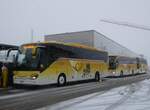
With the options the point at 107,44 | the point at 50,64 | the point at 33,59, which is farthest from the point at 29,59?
the point at 107,44

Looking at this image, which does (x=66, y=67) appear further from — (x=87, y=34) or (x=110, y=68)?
(x=87, y=34)

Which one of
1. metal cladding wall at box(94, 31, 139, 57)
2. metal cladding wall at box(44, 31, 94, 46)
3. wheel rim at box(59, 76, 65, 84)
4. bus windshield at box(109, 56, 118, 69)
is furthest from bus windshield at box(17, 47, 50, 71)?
metal cladding wall at box(94, 31, 139, 57)

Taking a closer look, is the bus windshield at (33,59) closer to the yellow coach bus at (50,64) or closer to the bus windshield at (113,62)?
the yellow coach bus at (50,64)

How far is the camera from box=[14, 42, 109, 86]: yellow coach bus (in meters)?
20.1

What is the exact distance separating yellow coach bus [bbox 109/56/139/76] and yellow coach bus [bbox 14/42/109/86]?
11959 millimetres

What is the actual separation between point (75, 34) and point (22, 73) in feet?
75.6

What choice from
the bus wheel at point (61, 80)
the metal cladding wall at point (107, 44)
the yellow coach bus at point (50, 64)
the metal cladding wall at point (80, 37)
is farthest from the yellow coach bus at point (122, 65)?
the bus wheel at point (61, 80)

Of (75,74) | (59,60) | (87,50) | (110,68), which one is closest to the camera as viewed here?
(59,60)

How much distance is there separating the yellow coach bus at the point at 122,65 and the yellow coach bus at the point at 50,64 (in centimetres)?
1196

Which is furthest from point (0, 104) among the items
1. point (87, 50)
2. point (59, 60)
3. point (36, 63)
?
point (87, 50)

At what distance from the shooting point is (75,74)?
2494 centimetres

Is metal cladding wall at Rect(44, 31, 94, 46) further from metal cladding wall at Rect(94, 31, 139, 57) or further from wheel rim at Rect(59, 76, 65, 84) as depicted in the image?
wheel rim at Rect(59, 76, 65, 84)

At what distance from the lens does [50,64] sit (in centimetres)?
2103

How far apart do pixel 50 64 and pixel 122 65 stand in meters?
22.6
